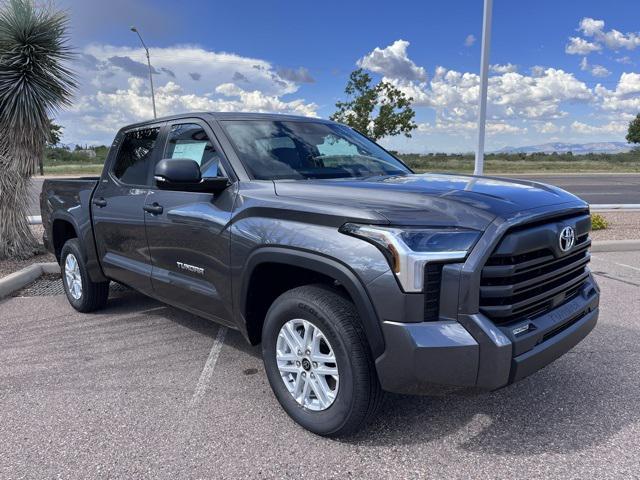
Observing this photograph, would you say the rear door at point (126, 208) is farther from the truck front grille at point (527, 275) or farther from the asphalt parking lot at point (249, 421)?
the truck front grille at point (527, 275)

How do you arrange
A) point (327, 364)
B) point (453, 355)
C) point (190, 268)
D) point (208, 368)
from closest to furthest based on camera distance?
point (453, 355)
point (327, 364)
point (190, 268)
point (208, 368)

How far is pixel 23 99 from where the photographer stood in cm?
744

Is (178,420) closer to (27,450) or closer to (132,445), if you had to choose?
(132,445)

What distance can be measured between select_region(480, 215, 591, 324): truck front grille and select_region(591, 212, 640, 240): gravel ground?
250 inches

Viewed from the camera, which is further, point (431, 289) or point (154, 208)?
point (154, 208)

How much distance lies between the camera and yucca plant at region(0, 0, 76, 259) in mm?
7523

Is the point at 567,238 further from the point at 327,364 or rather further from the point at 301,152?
the point at 301,152

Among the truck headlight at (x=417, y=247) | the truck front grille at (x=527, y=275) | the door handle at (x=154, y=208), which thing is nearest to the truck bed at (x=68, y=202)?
the door handle at (x=154, y=208)

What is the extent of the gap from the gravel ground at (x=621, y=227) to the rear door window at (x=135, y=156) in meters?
7.18

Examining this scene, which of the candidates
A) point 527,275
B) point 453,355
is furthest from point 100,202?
point 527,275

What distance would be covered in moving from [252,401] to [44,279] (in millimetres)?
4784

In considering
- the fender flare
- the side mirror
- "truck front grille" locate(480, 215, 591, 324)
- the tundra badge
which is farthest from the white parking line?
"truck front grille" locate(480, 215, 591, 324)

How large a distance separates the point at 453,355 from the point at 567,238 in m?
0.99

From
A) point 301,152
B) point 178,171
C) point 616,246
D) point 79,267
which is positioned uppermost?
point 301,152
